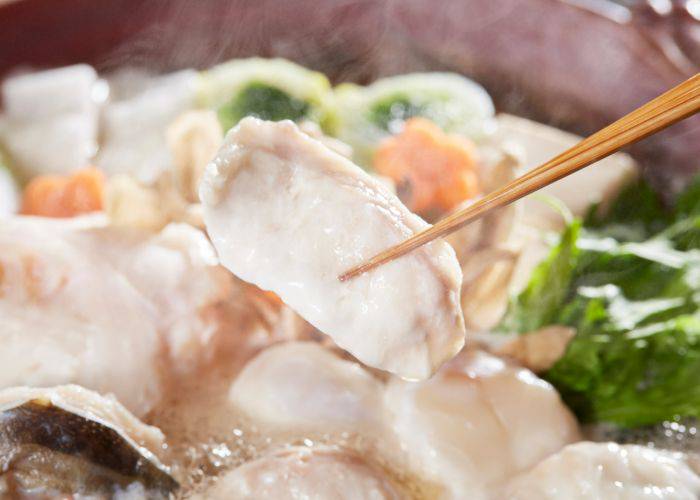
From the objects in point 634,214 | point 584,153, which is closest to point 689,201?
point 634,214

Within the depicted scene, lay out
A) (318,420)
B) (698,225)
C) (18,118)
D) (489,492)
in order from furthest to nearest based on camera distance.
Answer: (18,118) → (698,225) → (318,420) → (489,492)

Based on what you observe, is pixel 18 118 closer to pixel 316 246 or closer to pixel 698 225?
pixel 316 246

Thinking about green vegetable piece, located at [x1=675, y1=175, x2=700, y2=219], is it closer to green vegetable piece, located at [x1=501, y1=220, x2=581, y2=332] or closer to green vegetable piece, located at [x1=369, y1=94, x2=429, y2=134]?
green vegetable piece, located at [x1=501, y1=220, x2=581, y2=332]

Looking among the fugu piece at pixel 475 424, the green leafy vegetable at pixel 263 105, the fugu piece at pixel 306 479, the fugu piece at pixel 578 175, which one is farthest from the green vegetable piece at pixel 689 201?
the fugu piece at pixel 306 479

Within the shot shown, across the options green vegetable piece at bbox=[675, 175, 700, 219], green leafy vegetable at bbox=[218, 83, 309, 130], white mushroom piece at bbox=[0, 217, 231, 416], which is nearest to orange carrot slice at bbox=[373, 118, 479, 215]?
green leafy vegetable at bbox=[218, 83, 309, 130]

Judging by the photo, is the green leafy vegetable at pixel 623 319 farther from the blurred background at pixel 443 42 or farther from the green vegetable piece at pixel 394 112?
the green vegetable piece at pixel 394 112

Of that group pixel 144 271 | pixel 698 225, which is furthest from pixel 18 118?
pixel 698 225
